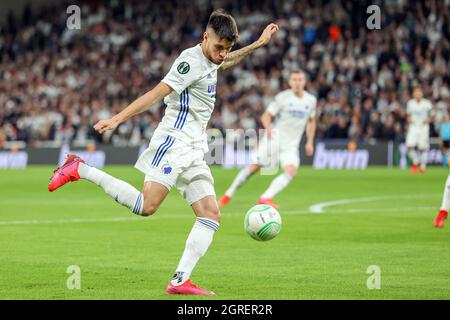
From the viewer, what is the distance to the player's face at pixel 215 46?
848cm

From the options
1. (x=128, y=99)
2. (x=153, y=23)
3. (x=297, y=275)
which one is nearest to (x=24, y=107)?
(x=128, y=99)

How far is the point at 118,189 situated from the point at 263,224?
4.86 feet

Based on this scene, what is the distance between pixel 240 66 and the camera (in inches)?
1521

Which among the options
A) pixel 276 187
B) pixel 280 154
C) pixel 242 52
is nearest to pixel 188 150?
pixel 242 52

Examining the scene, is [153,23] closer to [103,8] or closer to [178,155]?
[103,8]

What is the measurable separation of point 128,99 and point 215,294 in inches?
1207

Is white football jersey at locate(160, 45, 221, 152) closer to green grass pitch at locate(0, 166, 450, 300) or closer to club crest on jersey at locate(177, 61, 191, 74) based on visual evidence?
club crest on jersey at locate(177, 61, 191, 74)

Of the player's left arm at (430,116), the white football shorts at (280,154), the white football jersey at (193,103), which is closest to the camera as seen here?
the white football jersey at (193,103)

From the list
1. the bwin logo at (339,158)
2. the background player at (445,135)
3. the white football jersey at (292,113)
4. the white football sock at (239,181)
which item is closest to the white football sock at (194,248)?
the white football sock at (239,181)

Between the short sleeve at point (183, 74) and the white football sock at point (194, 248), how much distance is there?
114 centimetres

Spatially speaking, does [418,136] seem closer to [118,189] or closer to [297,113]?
[297,113]

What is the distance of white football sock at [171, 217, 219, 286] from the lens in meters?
8.39

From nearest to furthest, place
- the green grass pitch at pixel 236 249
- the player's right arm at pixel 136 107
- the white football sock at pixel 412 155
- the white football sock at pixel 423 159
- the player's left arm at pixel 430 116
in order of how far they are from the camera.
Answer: the player's right arm at pixel 136 107, the green grass pitch at pixel 236 249, the white football sock at pixel 423 159, the player's left arm at pixel 430 116, the white football sock at pixel 412 155

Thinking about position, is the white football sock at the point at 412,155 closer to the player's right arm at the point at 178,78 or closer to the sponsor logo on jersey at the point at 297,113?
the sponsor logo on jersey at the point at 297,113
